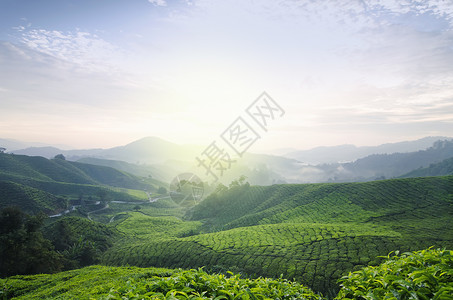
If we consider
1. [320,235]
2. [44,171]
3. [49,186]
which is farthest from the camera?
[44,171]

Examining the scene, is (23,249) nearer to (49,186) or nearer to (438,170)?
(49,186)

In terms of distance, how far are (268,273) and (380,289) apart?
1807 cm

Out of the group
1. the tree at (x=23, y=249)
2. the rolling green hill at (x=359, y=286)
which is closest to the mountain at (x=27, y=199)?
the tree at (x=23, y=249)

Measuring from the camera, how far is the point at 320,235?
24.5 metres

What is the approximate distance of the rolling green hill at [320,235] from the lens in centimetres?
1958

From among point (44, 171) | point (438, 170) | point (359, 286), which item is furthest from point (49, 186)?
point (438, 170)

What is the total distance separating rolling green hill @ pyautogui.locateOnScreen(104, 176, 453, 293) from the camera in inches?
771

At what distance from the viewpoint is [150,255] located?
26.3 m

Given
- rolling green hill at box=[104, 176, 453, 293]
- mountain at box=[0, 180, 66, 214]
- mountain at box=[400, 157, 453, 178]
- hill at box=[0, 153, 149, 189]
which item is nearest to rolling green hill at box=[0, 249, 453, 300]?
rolling green hill at box=[104, 176, 453, 293]

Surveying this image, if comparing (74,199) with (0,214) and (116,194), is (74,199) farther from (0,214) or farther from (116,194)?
(0,214)

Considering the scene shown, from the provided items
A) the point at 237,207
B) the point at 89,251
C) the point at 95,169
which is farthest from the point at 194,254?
the point at 95,169

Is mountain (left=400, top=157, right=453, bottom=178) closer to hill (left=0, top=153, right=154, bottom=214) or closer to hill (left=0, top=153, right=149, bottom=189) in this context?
hill (left=0, top=153, right=154, bottom=214)

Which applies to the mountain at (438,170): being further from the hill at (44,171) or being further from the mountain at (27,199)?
the mountain at (27,199)

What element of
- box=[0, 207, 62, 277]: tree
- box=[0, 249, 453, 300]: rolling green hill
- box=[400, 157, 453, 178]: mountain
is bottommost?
box=[400, 157, 453, 178]: mountain
